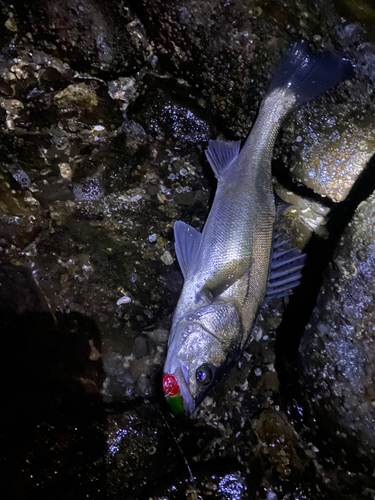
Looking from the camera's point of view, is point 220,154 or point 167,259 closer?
point 220,154

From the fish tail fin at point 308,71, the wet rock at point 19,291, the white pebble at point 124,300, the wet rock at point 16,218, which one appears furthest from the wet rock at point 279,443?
the fish tail fin at point 308,71

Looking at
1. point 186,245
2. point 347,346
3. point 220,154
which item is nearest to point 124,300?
point 186,245

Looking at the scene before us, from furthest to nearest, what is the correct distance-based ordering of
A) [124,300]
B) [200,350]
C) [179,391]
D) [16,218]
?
[124,300]
[16,218]
[200,350]
[179,391]

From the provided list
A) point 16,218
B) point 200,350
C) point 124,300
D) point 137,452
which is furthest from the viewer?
point 124,300

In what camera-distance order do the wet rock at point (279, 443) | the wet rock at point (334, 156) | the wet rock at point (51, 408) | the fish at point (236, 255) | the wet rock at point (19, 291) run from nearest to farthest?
the wet rock at point (51, 408), the fish at point (236, 255), the wet rock at point (279, 443), the wet rock at point (19, 291), the wet rock at point (334, 156)

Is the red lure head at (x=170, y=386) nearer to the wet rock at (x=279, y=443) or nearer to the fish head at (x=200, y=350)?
the fish head at (x=200, y=350)

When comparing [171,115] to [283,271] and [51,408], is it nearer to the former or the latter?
[283,271]
